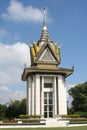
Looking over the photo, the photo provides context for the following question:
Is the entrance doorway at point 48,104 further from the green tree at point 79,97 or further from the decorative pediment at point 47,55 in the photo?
the green tree at point 79,97

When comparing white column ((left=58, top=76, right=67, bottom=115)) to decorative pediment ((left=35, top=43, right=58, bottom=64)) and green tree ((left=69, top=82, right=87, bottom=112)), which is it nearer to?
decorative pediment ((left=35, top=43, right=58, bottom=64))

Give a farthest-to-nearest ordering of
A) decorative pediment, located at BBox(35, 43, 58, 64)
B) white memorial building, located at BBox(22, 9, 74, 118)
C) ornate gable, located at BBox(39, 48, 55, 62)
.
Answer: ornate gable, located at BBox(39, 48, 55, 62) < decorative pediment, located at BBox(35, 43, 58, 64) < white memorial building, located at BBox(22, 9, 74, 118)

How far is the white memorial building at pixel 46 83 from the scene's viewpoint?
52.2 m

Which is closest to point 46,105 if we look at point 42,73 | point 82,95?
point 42,73

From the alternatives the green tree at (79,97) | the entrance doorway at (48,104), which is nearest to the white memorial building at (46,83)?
the entrance doorway at (48,104)

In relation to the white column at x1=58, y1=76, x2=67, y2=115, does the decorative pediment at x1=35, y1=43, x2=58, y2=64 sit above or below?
above

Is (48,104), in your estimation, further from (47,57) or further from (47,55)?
(47,55)

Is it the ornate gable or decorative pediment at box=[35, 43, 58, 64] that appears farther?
the ornate gable

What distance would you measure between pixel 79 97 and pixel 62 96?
24.7 metres

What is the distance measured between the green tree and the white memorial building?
22.1 metres

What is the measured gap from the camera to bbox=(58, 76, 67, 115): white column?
5275cm

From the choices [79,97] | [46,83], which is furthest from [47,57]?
[79,97]

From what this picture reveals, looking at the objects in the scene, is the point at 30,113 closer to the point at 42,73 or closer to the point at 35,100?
the point at 35,100

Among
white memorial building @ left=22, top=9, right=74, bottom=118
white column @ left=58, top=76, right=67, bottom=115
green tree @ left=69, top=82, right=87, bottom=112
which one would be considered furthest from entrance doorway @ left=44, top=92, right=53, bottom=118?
green tree @ left=69, top=82, right=87, bottom=112
